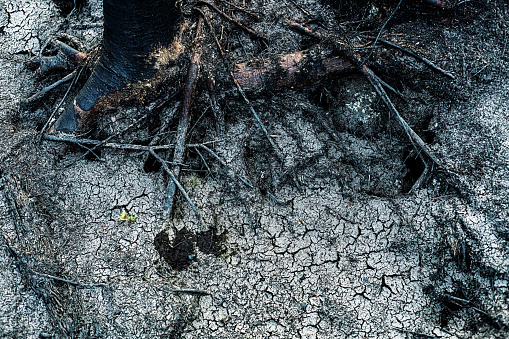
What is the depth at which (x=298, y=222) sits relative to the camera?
1.95 meters

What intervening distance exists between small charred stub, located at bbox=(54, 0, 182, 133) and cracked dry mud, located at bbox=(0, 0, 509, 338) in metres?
0.17

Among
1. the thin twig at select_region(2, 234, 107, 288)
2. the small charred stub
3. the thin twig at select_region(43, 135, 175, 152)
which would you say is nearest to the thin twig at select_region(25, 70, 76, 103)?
the small charred stub

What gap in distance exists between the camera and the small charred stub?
1.69m

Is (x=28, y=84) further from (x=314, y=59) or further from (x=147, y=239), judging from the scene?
(x=314, y=59)

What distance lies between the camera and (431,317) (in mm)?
1775

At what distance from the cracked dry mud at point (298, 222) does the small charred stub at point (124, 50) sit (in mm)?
175

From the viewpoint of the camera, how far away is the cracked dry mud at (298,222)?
5.86 feet

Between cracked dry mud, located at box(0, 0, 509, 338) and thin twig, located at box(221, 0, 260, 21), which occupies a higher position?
thin twig, located at box(221, 0, 260, 21)

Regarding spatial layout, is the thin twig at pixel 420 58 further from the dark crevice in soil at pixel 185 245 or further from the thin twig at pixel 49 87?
the thin twig at pixel 49 87

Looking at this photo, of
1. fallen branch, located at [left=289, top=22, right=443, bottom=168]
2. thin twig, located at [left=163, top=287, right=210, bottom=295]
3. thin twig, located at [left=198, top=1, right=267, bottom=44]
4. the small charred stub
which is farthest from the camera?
thin twig, located at [left=198, top=1, right=267, bottom=44]

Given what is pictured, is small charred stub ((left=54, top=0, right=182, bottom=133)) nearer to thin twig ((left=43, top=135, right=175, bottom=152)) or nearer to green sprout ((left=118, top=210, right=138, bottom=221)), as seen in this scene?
thin twig ((left=43, top=135, right=175, bottom=152))

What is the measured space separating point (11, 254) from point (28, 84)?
1046mm

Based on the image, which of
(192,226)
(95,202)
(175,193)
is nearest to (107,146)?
(95,202)

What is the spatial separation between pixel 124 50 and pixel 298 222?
49.6 inches
